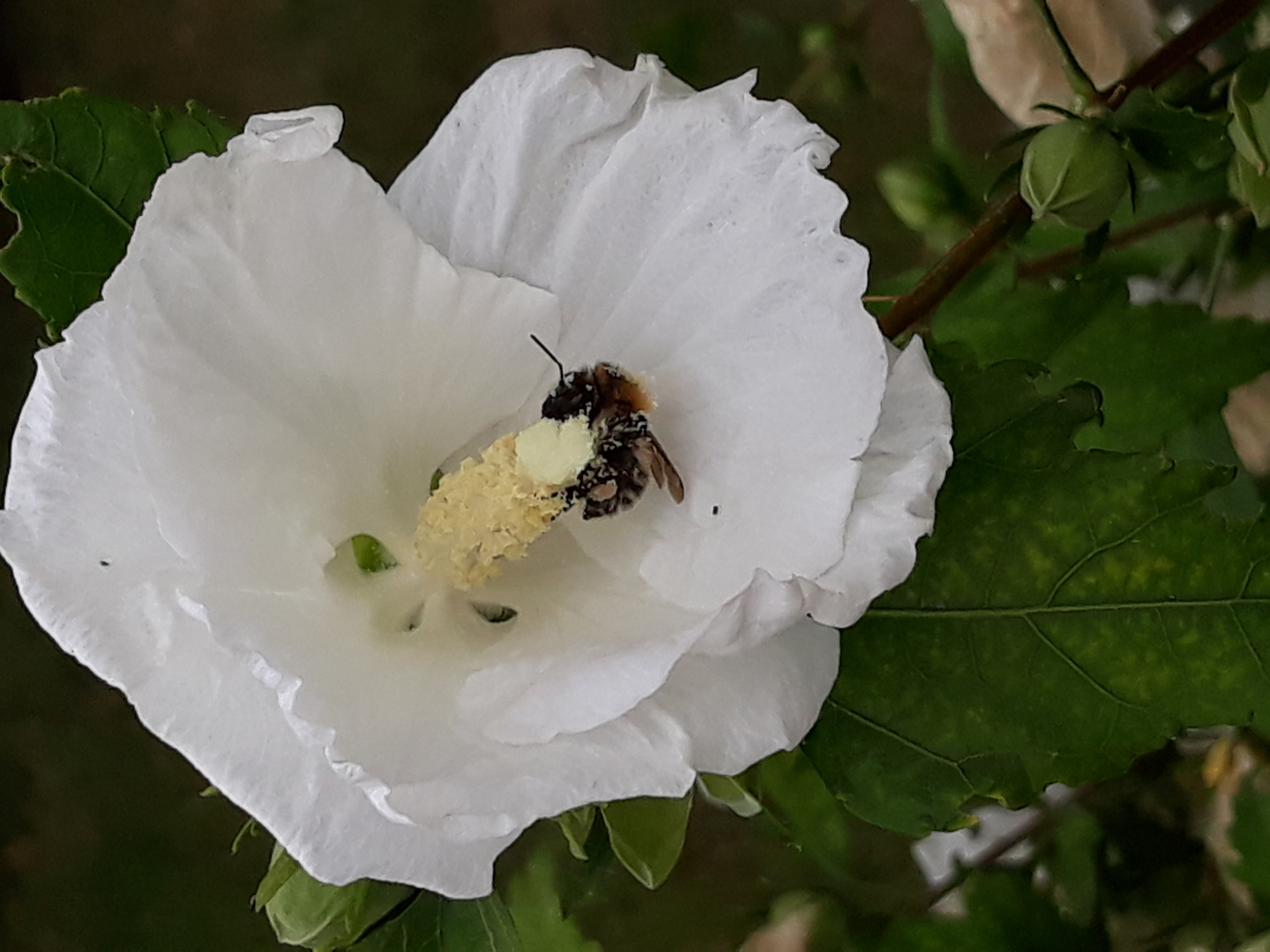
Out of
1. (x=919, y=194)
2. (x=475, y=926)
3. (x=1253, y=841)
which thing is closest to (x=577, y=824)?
(x=475, y=926)

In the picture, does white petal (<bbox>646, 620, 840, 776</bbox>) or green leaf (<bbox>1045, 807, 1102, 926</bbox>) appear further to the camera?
green leaf (<bbox>1045, 807, 1102, 926</bbox>)

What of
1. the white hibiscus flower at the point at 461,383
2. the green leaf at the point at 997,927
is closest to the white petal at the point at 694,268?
the white hibiscus flower at the point at 461,383

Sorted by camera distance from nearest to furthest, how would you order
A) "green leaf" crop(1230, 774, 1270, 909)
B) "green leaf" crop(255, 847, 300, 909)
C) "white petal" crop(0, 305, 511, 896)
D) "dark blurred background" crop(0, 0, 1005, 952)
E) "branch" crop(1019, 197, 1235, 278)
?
1. "white petal" crop(0, 305, 511, 896)
2. "green leaf" crop(255, 847, 300, 909)
3. "green leaf" crop(1230, 774, 1270, 909)
4. "branch" crop(1019, 197, 1235, 278)
5. "dark blurred background" crop(0, 0, 1005, 952)

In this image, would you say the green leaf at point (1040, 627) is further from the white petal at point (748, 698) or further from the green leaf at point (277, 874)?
the green leaf at point (277, 874)

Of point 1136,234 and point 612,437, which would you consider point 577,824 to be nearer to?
point 612,437

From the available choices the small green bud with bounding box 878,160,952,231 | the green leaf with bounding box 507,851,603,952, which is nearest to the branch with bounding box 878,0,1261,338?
the small green bud with bounding box 878,160,952,231

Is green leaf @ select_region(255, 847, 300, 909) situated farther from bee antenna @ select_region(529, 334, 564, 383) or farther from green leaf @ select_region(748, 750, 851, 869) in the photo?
green leaf @ select_region(748, 750, 851, 869)

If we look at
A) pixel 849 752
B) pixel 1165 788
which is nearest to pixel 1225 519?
pixel 849 752
